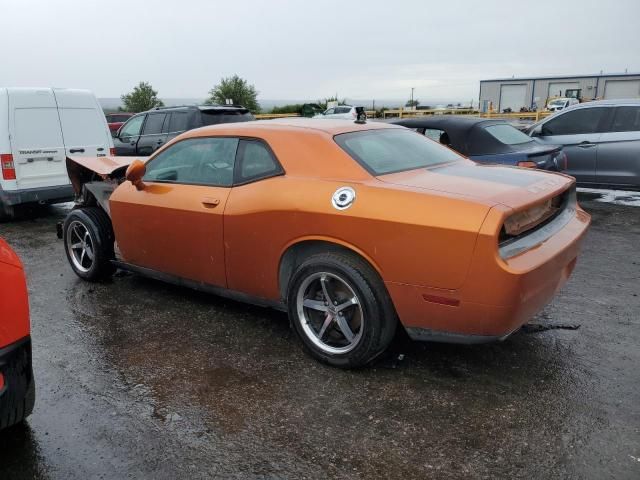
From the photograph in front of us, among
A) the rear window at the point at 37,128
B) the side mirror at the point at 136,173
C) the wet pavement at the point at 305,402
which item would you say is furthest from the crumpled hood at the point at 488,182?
the rear window at the point at 37,128

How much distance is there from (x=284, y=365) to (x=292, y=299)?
431mm

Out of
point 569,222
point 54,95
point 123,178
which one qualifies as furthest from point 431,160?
point 54,95

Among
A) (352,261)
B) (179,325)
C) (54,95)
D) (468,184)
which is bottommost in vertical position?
(179,325)

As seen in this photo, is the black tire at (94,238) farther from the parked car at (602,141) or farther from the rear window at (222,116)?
the parked car at (602,141)

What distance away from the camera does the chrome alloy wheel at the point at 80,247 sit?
16.6 ft

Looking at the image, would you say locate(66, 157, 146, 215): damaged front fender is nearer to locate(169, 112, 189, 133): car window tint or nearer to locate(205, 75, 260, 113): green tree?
locate(169, 112, 189, 133): car window tint

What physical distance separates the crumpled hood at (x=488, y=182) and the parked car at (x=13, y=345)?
2045mm

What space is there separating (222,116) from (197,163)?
6574 millimetres

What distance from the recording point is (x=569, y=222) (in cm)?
346

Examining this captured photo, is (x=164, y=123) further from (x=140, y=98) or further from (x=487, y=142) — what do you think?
(x=140, y=98)

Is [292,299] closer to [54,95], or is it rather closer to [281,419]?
[281,419]

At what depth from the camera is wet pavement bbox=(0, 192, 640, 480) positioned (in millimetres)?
2488

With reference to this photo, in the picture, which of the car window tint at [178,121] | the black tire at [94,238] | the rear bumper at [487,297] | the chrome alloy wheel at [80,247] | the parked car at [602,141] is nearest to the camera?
the rear bumper at [487,297]

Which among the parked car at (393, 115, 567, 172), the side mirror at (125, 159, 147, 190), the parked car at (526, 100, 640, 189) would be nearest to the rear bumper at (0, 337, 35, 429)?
the side mirror at (125, 159, 147, 190)
